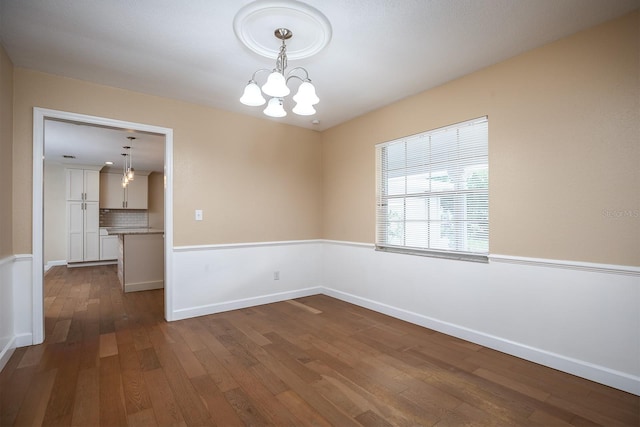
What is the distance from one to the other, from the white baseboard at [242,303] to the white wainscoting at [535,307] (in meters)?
1.32

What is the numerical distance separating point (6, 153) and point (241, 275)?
2.52 meters

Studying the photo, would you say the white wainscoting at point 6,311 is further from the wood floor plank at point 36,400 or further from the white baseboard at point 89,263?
the white baseboard at point 89,263

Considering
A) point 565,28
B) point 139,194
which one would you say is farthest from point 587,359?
point 139,194

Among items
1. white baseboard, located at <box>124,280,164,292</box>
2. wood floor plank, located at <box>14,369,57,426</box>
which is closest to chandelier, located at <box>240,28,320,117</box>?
wood floor plank, located at <box>14,369,57,426</box>

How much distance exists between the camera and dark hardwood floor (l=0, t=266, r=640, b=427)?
5.91ft

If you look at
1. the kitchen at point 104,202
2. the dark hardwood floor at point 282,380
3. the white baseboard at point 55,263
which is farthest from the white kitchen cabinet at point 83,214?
the dark hardwood floor at point 282,380

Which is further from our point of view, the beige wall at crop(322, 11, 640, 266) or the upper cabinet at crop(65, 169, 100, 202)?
the upper cabinet at crop(65, 169, 100, 202)

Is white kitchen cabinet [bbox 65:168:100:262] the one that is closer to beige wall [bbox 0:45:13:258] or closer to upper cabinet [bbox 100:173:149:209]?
upper cabinet [bbox 100:173:149:209]

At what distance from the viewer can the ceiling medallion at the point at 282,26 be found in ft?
6.30

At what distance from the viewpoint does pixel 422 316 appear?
3.27m

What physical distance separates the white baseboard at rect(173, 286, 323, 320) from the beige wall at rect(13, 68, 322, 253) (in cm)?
79

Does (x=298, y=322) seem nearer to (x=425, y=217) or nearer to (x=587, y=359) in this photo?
(x=425, y=217)

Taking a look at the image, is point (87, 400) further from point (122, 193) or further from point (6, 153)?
point (122, 193)

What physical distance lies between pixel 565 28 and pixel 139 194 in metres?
9.08
